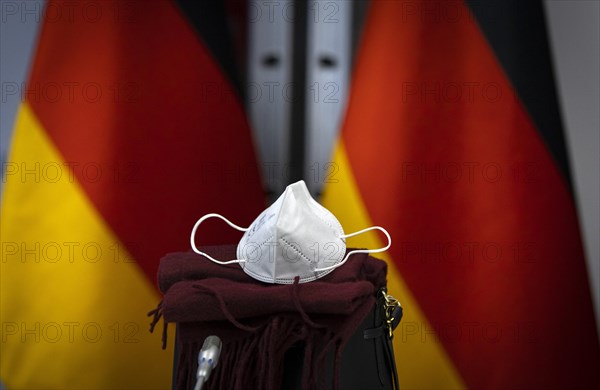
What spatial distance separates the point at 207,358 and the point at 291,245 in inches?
7.8

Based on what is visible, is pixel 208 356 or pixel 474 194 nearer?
pixel 208 356

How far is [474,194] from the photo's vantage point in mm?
1410

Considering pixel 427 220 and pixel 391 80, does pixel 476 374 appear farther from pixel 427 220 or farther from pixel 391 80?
pixel 391 80

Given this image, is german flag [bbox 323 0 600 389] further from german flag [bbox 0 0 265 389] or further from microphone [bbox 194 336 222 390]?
microphone [bbox 194 336 222 390]

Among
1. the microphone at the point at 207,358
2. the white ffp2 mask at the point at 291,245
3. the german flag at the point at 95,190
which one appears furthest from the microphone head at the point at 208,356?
the german flag at the point at 95,190

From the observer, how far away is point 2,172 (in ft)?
4.58

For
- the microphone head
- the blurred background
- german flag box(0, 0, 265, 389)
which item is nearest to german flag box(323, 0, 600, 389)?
the blurred background

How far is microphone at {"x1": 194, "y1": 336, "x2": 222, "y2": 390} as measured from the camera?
762mm

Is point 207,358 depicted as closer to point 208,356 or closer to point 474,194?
point 208,356

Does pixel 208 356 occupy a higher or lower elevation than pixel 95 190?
lower

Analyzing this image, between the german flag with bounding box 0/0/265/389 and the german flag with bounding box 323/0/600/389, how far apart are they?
0.46 m

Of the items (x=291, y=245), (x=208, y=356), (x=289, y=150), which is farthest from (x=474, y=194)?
(x=208, y=356)

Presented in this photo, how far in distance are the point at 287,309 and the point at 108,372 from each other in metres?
0.77

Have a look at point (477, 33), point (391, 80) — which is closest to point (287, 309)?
point (391, 80)
